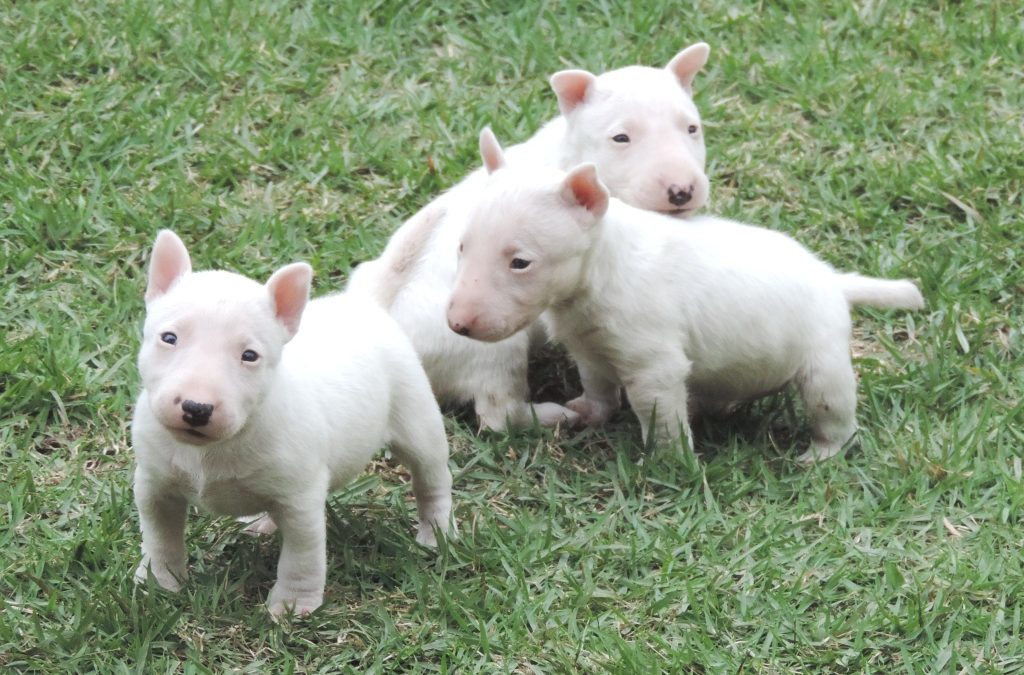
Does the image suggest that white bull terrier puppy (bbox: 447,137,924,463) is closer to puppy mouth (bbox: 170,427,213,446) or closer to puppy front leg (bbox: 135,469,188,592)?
puppy front leg (bbox: 135,469,188,592)

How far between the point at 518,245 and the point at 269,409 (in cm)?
132

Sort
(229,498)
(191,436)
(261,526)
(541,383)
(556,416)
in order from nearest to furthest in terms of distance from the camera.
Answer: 1. (191,436)
2. (229,498)
3. (261,526)
4. (556,416)
5. (541,383)

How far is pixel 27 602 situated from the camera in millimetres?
5352

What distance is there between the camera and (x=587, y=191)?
5.80m

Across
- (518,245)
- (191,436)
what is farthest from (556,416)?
(191,436)

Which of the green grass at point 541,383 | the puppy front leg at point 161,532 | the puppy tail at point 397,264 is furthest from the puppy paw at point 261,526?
the puppy tail at point 397,264

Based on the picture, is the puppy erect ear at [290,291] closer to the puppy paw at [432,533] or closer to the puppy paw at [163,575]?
the puppy paw at [163,575]

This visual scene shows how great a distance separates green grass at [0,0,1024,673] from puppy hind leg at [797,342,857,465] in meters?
0.11

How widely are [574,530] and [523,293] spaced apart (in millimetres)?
973

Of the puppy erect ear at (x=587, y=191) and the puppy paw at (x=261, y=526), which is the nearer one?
the puppy erect ear at (x=587, y=191)

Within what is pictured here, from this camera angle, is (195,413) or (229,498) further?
(229,498)

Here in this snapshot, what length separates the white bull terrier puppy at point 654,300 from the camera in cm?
578

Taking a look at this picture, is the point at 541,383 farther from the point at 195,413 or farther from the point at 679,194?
the point at 195,413

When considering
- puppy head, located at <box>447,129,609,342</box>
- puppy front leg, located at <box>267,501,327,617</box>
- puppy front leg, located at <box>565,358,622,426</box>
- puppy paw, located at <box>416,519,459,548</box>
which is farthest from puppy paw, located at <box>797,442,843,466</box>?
puppy front leg, located at <box>267,501,327,617</box>
